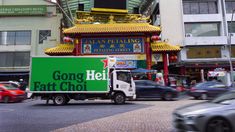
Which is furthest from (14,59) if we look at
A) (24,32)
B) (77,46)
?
(77,46)

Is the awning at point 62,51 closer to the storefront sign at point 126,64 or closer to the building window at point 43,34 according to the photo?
the storefront sign at point 126,64

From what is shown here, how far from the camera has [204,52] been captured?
40625 mm

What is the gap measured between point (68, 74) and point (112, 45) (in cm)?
1113

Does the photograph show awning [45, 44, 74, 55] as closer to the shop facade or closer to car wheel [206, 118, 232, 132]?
the shop facade

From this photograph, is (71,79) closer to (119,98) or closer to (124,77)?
(119,98)

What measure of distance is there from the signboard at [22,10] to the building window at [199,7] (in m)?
24.0

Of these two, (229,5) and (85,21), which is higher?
(229,5)

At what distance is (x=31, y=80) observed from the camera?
17.3 m

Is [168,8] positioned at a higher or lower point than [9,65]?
higher

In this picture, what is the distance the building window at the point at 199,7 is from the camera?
42.7 metres

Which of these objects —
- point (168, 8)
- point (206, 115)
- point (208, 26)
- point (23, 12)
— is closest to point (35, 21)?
point (23, 12)

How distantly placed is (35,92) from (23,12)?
34.4m

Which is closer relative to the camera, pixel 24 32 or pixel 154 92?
pixel 154 92

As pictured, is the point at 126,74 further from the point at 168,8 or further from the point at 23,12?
the point at 23,12
